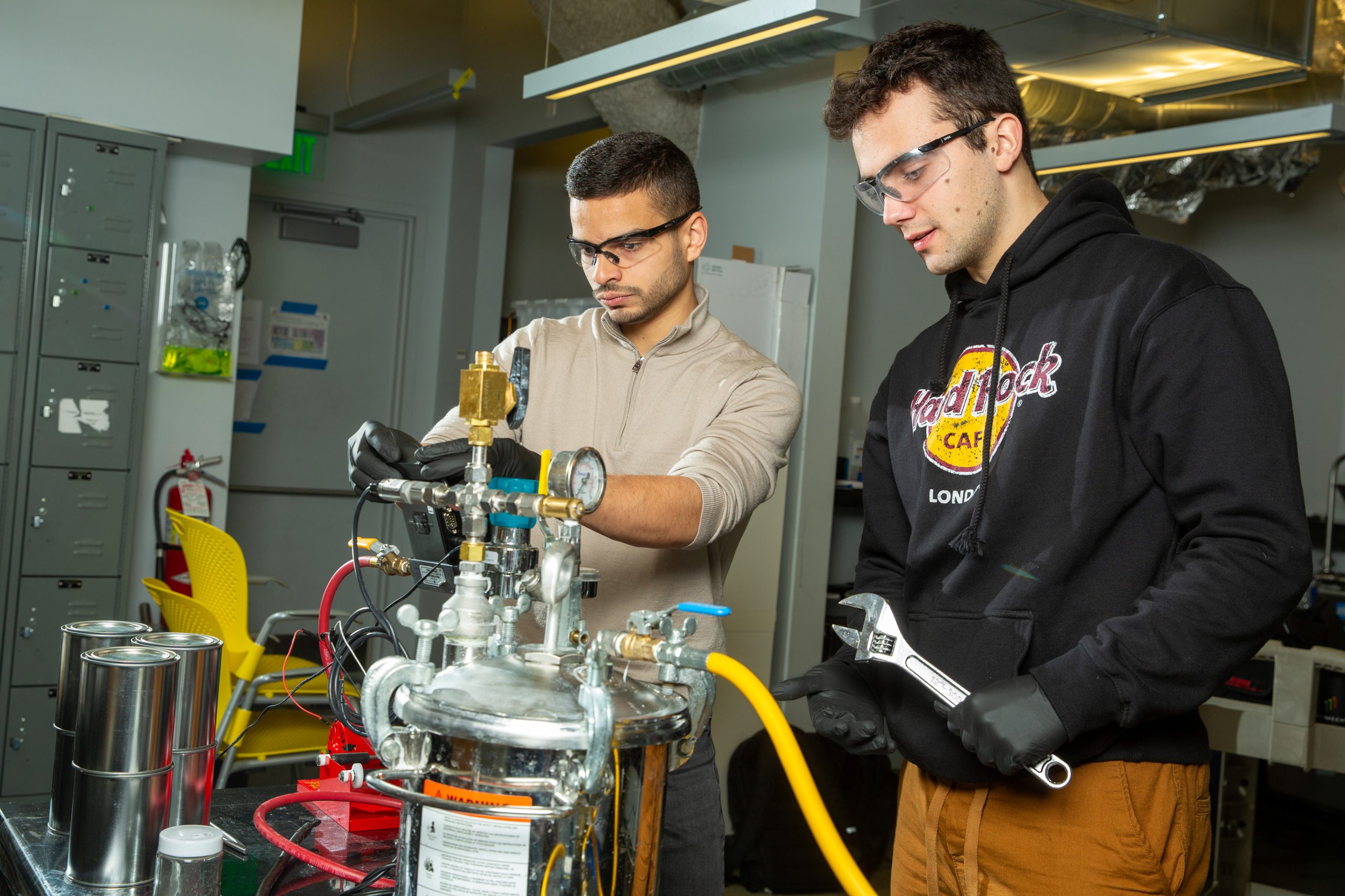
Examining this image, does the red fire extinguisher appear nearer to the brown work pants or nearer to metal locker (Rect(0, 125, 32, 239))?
metal locker (Rect(0, 125, 32, 239))

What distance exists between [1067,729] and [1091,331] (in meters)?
0.43

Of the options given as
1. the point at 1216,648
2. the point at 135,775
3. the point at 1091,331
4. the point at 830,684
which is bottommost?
the point at 135,775

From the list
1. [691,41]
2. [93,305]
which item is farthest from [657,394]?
[93,305]

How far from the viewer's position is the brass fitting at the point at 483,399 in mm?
981

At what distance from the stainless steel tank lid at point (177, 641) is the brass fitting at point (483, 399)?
0.43 metres

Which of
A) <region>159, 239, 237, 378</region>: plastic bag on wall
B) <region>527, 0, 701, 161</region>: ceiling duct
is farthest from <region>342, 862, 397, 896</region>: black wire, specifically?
<region>527, 0, 701, 161</region>: ceiling duct

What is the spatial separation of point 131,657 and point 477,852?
0.52 metres

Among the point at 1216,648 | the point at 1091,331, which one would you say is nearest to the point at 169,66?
the point at 1091,331

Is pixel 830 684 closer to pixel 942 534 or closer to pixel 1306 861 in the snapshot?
pixel 942 534

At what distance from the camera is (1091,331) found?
1.22 meters

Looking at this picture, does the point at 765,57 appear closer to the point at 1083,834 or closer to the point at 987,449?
the point at 987,449

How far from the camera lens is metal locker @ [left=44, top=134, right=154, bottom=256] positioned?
363 centimetres

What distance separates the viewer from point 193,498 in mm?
4082

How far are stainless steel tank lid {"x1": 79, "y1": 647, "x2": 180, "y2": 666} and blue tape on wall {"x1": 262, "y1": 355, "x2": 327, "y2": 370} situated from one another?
490 cm
